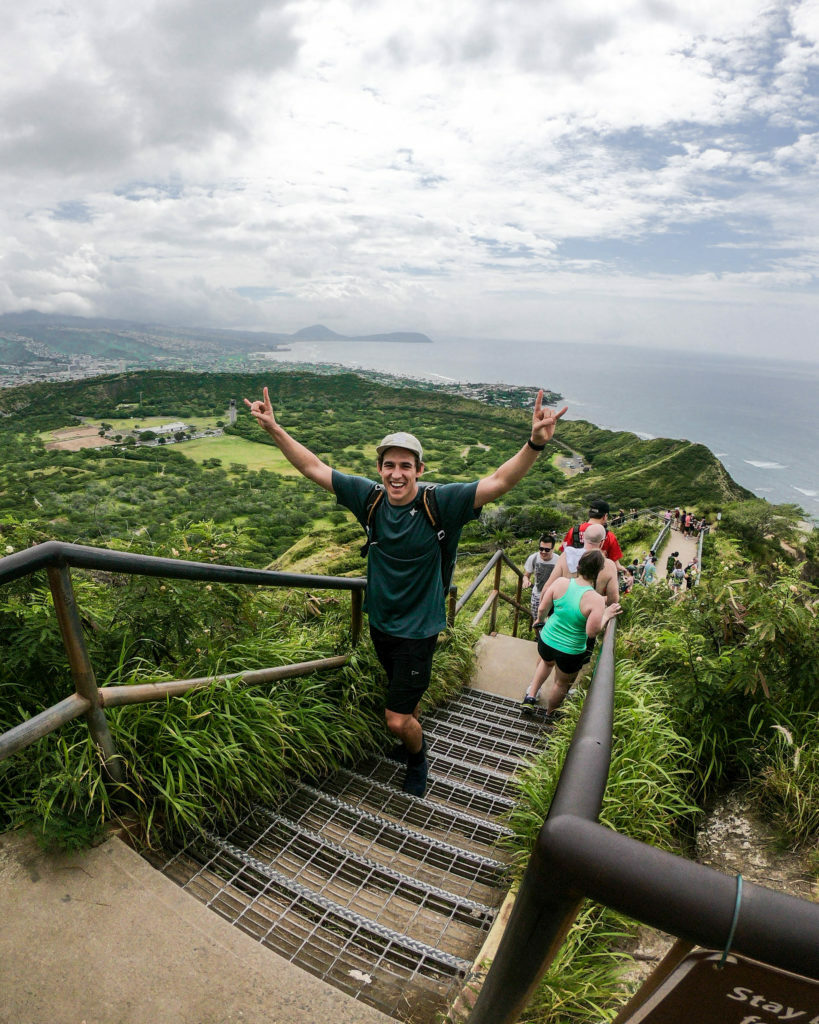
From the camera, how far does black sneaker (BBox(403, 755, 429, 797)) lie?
9.57 feet

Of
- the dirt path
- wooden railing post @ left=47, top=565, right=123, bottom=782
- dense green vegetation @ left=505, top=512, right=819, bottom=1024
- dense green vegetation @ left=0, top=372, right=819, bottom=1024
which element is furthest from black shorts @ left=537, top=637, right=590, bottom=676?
the dirt path

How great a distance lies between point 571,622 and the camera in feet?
13.2

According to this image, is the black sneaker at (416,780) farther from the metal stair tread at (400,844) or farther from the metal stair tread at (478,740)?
the metal stair tread at (478,740)

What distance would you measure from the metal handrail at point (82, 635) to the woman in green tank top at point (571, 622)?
2.31 meters

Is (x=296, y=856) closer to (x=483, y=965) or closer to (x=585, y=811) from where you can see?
(x=483, y=965)

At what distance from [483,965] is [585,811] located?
1556mm

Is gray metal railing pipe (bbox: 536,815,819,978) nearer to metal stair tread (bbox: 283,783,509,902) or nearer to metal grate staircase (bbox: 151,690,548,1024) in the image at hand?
metal grate staircase (bbox: 151,690,548,1024)

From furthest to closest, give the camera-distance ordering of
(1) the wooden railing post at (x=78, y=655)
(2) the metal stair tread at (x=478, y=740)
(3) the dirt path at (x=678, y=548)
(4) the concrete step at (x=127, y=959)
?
(3) the dirt path at (x=678, y=548), (2) the metal stair tread at (x=478, y=740), (1) the wooden railing post at (x=78, y=655), (4) the concrete step at (x=127, y=959)

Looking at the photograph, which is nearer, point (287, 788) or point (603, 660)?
point (603, 660)

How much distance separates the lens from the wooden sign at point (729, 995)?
0.60m

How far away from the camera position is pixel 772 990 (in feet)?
1.99

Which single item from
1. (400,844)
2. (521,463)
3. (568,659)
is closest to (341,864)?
(400,844)

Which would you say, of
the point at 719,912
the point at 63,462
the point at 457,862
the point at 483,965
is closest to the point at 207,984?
the point at 483,965

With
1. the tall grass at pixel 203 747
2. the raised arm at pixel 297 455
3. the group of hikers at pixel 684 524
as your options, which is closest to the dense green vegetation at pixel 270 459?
the group of hikers at pixel 684 524
